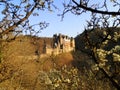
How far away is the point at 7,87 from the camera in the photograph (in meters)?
22.9

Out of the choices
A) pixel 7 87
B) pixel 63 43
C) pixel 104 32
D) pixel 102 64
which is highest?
pixel 104 32

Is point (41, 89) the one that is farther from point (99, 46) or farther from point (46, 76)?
point (99, 46)

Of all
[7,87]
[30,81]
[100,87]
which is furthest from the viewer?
[30,81]

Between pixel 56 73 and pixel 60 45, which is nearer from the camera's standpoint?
pixel 56 73

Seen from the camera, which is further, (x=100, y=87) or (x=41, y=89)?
(x=41, y=89)

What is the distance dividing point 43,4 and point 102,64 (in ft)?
13.2

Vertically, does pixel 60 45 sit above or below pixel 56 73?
below

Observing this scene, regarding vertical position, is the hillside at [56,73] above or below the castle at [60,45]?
above

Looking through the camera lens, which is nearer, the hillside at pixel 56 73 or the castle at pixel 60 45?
the hillside at pixel 56 73

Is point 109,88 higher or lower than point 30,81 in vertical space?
higher

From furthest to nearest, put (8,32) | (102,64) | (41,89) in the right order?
1. (41,89)
2. (102,64)
3. (8,32)

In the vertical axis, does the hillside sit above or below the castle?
above

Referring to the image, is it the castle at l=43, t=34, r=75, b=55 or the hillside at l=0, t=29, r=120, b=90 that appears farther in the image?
the castle at l=43, t=34, r=75, b=55

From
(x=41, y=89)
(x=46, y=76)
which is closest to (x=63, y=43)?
(x=41, y=89)
